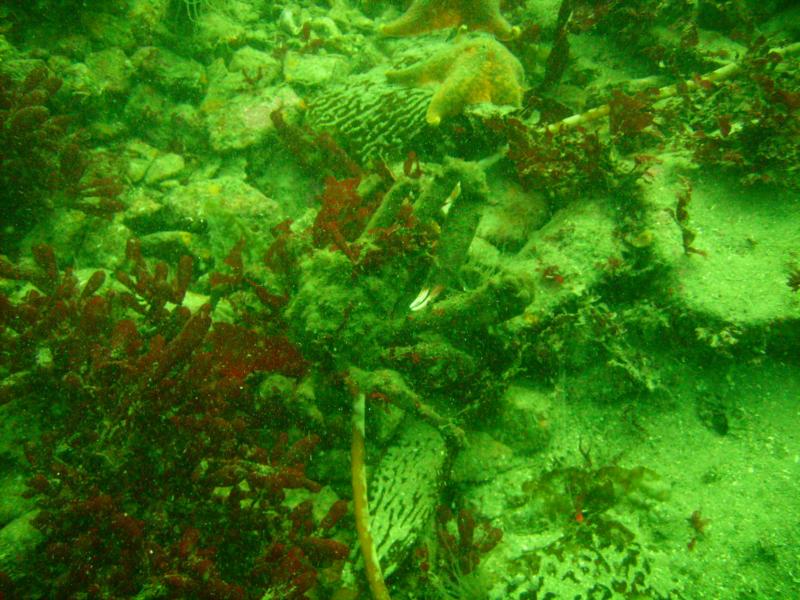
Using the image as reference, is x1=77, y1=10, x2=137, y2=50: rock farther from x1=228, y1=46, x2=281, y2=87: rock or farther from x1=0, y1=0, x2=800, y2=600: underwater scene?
x1=228, y1=46, x2=281, y2=87: rock

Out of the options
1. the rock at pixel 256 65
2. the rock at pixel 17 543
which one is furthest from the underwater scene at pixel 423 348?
the rock at pixel 256 65

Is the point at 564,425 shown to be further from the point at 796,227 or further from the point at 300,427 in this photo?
the point at 796,227

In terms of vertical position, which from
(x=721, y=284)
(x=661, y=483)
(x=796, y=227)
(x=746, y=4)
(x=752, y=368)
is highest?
(x=746, y=4)

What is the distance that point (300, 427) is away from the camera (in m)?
3.26

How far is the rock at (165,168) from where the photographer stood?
5363mm

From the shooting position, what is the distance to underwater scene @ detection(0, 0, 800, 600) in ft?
9.21

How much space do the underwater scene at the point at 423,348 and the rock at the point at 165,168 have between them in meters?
0.04

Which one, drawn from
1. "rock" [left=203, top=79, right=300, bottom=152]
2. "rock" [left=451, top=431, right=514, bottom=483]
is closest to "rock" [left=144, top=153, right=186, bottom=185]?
"rock" [left=203, top=79, right=300, bottom=152]

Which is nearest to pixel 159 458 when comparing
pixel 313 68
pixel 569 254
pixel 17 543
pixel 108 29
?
pixel 17 543

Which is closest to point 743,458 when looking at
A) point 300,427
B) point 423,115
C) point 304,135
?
point 300,427

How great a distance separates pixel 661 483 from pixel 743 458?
786mm

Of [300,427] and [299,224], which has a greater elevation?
[299,224]

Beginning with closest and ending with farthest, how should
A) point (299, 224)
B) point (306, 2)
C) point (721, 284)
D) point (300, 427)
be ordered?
1. point (300, 427)
2. point (721, 284)
3. point (299, 224)
4. point (306, 2)

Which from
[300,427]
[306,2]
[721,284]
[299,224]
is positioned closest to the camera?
[300,427]
